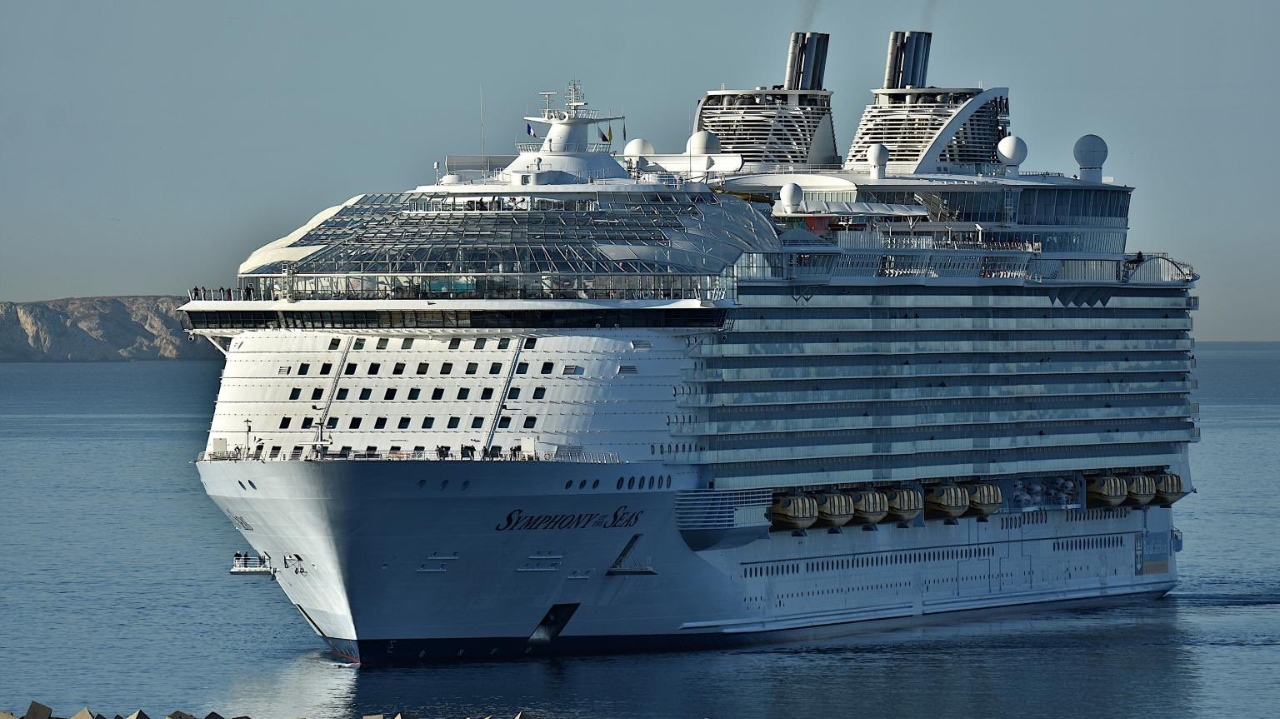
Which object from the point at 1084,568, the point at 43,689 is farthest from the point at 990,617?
the point at 43,689

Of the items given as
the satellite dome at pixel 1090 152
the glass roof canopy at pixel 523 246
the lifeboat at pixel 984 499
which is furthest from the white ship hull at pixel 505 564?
the satellite dome at pixel 1090 152

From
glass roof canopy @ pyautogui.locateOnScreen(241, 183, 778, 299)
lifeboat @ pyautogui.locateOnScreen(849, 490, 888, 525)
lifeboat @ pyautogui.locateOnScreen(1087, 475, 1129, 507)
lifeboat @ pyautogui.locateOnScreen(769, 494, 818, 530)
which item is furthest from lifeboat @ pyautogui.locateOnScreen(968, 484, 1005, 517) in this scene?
glass roof canopy @ pyautogui.locateOnScreen(241, 183, 778, 299)

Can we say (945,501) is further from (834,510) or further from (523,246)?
(523,246)

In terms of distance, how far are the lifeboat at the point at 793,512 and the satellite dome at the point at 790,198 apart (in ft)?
28.0

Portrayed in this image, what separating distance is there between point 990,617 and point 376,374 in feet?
70.6

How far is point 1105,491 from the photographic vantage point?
266 feet

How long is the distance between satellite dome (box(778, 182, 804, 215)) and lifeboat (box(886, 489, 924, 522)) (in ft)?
26.8

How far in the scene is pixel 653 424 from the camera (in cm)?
6556

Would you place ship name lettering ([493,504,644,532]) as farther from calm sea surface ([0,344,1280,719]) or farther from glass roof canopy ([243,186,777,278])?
glass roof canopy ([243,186,777,278])

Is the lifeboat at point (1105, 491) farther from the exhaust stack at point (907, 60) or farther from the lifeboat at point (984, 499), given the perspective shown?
the exhaust stack at point (907, 60)

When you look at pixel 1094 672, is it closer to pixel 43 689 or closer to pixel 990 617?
pixel 990 617

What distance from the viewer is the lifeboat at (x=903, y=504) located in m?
73.5

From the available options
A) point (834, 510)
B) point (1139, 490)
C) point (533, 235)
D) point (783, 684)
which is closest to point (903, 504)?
point (834, 510)

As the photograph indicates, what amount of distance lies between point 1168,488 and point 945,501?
11.8m
